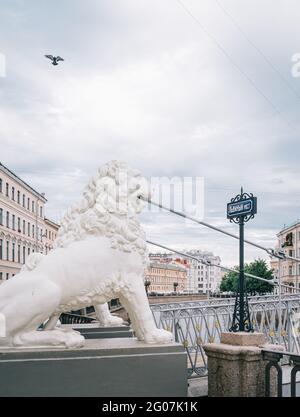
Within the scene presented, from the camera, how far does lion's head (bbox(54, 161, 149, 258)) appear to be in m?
3.89

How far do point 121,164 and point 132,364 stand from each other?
1.69 meters

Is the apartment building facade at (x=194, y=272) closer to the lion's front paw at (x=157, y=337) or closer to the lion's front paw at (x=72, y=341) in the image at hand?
the lion's front paw at (x=157, y=337)

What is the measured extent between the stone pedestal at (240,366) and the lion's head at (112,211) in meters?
1.23

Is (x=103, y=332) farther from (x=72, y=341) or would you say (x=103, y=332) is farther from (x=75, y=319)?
(x=75, y=319)

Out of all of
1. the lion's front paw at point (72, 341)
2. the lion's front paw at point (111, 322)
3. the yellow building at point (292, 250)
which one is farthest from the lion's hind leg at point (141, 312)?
the yellow building at point (292, 250)

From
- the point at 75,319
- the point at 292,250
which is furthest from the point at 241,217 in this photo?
the point at 292,250

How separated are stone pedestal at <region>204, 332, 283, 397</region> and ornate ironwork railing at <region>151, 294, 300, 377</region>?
1.55 m

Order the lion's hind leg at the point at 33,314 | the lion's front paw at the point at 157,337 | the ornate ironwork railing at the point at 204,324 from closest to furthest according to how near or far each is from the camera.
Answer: the lion's hind leg at the point at 33,314
the lion's front paw at the point at 157,337
the ornate ironwork railing at the point at 204,324

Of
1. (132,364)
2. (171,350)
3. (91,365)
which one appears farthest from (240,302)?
(91,365)

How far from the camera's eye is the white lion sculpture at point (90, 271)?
347 cm

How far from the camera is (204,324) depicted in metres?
7.02

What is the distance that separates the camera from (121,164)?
4.07 meters

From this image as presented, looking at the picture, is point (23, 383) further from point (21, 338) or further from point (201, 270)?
point (201, 270)

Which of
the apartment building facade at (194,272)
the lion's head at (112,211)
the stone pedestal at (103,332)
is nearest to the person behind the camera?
the lion's head at (112,211)
